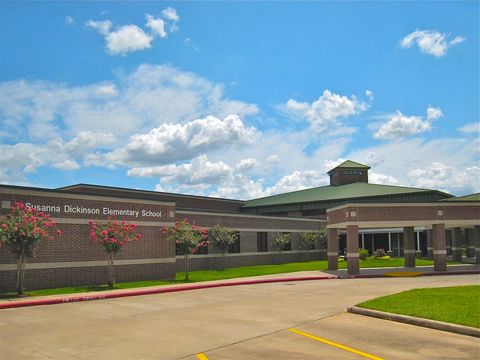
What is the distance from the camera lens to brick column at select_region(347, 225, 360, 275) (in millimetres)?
34000

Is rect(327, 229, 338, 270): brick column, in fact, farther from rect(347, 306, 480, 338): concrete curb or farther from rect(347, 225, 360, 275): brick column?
rect(347, 306, 480, 338): concrete curb

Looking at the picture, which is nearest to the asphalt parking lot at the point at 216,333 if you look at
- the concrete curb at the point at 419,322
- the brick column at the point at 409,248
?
the concrete curb at the point at 419,322

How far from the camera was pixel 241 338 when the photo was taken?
11.8 meters

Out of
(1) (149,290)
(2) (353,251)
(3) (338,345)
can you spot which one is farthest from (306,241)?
(3) (338,345)

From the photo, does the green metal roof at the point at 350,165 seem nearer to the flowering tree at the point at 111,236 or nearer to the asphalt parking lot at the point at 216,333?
the flowering tree at the point at 111,236

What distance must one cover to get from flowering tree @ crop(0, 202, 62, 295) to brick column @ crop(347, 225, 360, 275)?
64.6 feet

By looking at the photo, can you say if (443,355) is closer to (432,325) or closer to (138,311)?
(432,325)

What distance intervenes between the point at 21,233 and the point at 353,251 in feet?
70.0

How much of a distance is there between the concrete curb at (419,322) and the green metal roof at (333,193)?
151ft

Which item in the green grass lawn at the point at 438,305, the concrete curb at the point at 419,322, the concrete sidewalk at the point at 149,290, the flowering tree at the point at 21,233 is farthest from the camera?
the flowering tree at the point at 21,233

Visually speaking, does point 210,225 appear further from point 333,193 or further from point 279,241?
point 333,193

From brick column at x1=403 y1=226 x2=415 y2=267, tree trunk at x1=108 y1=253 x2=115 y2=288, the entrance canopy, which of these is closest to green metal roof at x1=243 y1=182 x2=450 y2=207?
brick column at x1=403 y1=226 x2=415 y2=267

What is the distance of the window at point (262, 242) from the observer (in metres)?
45.8

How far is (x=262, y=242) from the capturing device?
152 feet
